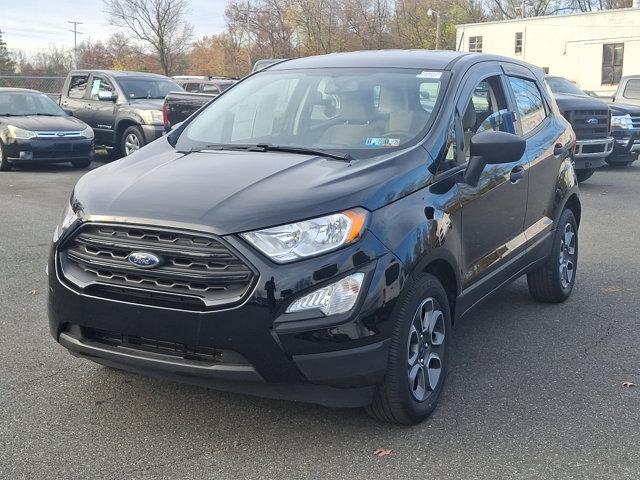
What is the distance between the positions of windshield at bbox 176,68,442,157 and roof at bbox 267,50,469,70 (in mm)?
79

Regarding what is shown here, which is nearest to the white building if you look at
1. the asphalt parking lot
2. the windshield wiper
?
the asphalt parking lot

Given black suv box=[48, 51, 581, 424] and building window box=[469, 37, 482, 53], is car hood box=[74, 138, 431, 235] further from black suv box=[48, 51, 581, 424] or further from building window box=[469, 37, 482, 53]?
building window box=[469, 37, 482, 53]

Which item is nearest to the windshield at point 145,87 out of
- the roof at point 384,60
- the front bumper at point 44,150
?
the front bumper at point 44,150

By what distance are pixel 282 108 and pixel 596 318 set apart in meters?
2.75

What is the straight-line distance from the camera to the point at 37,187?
12.6 m

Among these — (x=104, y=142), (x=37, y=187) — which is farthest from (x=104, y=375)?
(x=104, y=142)

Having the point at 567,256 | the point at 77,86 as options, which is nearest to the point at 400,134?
the point at 567,256

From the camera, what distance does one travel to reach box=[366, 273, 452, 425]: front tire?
3.62m

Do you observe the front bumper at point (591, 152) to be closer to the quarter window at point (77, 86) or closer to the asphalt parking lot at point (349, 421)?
the asphalt parking lot at point (349, 421)

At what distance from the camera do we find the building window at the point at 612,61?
50.1m

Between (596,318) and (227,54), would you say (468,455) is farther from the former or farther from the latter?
(227,54)

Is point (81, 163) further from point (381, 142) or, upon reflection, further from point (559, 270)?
point (381, 142)

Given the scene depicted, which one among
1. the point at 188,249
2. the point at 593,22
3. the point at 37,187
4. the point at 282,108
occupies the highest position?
the point at 593,22

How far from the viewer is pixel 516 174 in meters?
5.03
